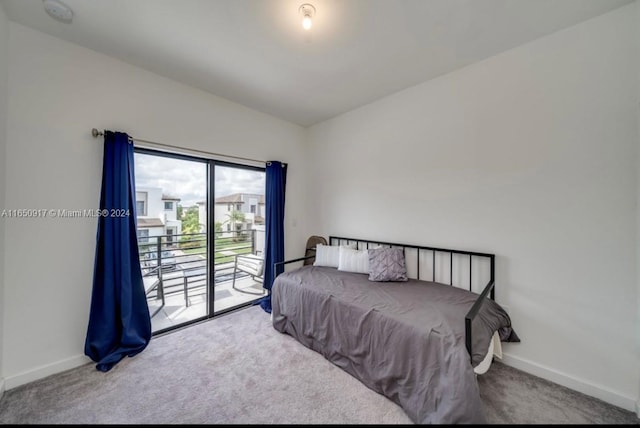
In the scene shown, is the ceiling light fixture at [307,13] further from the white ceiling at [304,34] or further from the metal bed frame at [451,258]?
the metal bed frame at [451,258]

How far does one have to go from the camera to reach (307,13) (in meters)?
1.55

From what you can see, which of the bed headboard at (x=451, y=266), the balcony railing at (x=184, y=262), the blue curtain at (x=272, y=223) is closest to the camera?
the bed headboard at (x=451, y=266)

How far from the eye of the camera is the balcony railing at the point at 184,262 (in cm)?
239

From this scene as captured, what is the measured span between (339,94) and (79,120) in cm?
240

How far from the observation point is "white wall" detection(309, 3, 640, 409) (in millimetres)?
1537

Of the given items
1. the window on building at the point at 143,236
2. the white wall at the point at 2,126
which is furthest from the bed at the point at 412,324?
the white wall at the point at 2,126

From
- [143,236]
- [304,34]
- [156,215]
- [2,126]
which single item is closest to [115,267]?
[143,236]

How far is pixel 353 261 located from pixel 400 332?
111 centimetres

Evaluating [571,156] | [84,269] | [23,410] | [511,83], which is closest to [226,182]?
[84,269]

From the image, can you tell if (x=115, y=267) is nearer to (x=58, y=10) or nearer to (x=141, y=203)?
(x=141, y=203)

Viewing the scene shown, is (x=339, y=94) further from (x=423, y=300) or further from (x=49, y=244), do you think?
(x=49, y=244)

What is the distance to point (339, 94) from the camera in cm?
266

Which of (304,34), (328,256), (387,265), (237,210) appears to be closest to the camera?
(304,34)

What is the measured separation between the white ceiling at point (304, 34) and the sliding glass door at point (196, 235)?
3.09 feet
